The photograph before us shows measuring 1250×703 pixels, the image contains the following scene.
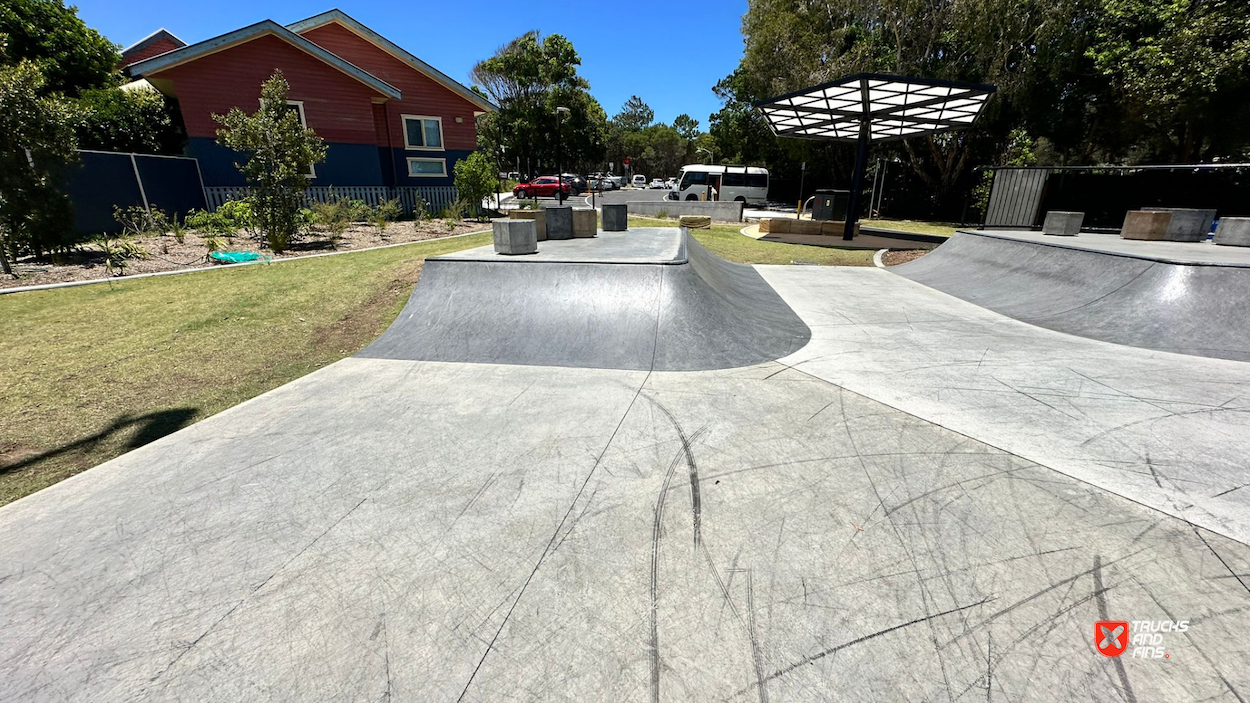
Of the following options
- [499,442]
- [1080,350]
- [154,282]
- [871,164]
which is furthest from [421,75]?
[871,164]

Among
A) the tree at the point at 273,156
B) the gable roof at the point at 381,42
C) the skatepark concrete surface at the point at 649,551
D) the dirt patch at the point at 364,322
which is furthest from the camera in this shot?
the gable roof at the point at 381,42

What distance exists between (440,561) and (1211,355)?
27.4 feet

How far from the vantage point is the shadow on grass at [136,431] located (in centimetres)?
369

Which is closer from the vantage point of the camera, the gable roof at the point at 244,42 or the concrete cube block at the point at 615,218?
the concrete cube block at the point at 615,218

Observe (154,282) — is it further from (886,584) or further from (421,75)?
(421,75)

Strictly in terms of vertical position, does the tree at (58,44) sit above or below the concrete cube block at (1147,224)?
above

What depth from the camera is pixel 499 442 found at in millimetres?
3629

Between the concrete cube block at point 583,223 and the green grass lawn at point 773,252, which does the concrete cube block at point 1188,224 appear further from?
the concrete cube block at point 583,223

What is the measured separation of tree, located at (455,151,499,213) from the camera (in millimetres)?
18281

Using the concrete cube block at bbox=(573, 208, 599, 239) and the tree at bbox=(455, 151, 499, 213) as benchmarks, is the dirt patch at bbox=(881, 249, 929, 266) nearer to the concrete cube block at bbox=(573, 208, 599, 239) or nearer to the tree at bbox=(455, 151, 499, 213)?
the concrete cube block at bbox=(573, 208, 599, 239)

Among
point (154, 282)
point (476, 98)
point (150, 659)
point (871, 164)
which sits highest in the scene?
point (476, 98)

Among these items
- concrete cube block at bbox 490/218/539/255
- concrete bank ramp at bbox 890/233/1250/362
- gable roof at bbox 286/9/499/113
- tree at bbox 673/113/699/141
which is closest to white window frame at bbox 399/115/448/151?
gable roof at bbox 286/9/499/113

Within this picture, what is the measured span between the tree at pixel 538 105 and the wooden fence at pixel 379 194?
19.9 meters

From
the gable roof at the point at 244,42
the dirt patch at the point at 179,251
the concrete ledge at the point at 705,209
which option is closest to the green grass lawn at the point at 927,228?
the concrete ledge at the point at 705,209
